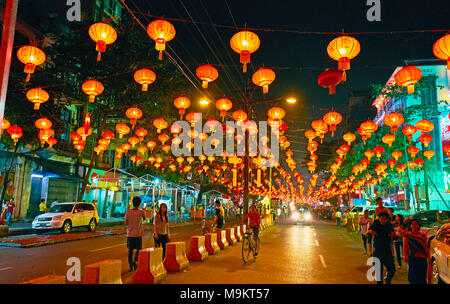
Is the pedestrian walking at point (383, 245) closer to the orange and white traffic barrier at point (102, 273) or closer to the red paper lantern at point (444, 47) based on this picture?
the red paper lantern at point (444, 47)

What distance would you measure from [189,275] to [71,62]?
62.2 ft

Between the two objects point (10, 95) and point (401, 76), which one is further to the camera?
point (10, 95)

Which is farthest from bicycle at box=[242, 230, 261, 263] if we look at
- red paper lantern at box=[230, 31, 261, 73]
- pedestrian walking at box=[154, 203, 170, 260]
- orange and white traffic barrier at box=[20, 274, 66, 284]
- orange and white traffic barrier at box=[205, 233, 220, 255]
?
orange and white traffic barrier at box=[20, 274, 66, 284]

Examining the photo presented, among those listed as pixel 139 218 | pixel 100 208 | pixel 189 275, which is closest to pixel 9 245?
pixel 139 218

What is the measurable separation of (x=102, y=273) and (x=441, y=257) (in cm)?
685

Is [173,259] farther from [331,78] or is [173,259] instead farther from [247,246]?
Result: [331,78]

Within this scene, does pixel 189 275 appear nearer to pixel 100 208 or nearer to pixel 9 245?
pixel 9 245

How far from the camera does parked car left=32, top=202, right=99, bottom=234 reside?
1917 centimetres

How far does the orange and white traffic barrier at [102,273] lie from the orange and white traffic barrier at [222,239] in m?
7.76

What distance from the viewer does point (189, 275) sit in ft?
29.0

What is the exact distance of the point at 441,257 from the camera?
23.8ft

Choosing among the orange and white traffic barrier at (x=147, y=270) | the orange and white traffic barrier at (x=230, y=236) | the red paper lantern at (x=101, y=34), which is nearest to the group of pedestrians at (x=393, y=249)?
the orange and white traffic barrier at (x=147, y=270)

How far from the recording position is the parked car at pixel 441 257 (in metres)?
6.83

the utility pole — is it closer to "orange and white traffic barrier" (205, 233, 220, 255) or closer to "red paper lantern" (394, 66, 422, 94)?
→ "orange and white traffic barrier" (205, 233, 220, 255)
